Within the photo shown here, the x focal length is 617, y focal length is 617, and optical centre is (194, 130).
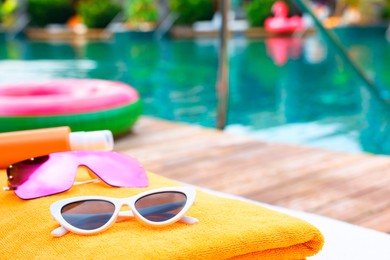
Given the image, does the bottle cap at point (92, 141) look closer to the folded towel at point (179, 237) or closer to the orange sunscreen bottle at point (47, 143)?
the orange sunscreen bottle at point (47, 143)

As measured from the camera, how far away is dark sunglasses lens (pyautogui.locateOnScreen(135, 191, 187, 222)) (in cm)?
110

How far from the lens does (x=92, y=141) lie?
1.55m

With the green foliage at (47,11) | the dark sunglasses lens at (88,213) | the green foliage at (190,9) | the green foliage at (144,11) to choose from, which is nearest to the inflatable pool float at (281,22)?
the green foliage at (190,9)

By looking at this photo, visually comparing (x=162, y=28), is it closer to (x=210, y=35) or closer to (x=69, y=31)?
(x=210, y=35)

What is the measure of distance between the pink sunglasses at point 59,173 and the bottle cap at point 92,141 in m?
0.18

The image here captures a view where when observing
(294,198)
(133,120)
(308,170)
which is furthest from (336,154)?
(133,120)

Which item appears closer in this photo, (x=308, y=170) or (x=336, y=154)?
(x=308, y=170)

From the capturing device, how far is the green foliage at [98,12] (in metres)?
16.3

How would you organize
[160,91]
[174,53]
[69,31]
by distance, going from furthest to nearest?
1. [69,31]
2. [174,53]
3. [160,91]

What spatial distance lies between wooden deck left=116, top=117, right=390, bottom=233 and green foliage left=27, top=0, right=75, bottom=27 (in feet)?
50.1

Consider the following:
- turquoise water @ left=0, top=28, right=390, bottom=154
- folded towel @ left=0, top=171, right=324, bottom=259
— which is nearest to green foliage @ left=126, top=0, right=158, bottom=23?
turquoise water @ left=0, top=28, right=390, bottom=154

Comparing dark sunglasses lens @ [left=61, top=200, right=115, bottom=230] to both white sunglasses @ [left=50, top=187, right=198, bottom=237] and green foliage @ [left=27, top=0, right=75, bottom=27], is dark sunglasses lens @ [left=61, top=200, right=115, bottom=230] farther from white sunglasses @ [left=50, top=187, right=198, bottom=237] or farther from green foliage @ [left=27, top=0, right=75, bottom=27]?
green foliage @ [left=27, top=0, right=75, bottom=27]

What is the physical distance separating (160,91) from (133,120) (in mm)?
3311

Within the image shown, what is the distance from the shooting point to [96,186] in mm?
1342
